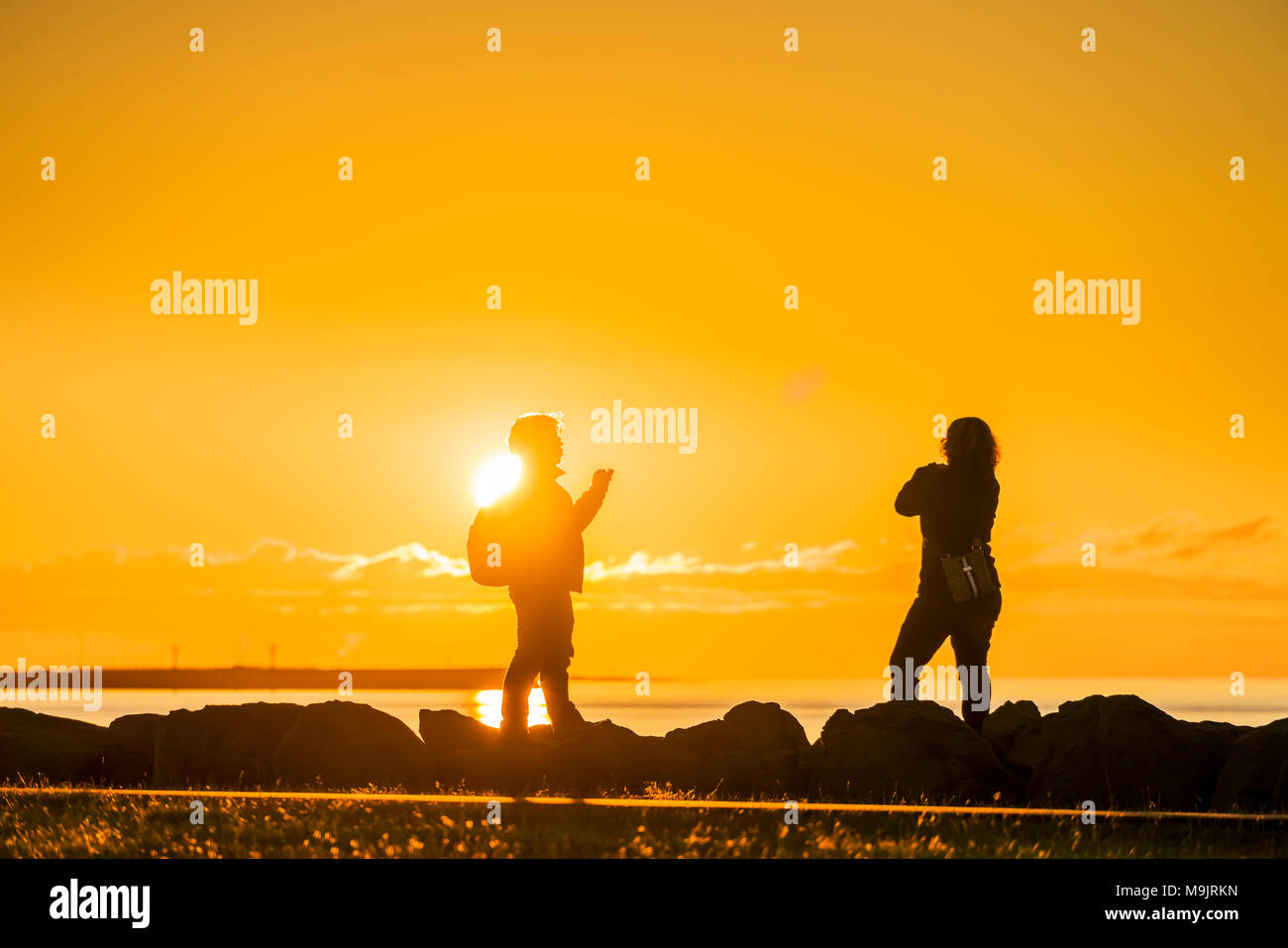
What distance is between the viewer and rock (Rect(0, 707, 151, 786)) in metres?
13.8

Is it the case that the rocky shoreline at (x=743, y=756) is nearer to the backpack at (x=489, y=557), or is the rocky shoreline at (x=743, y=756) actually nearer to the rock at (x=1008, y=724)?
the rock at (x=1008, y=724)

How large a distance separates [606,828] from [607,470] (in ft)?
11.0

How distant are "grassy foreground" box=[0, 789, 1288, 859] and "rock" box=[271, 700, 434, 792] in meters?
1.52

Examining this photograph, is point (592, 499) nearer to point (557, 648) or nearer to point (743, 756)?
point (557, 648)

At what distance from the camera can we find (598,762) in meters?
12.6

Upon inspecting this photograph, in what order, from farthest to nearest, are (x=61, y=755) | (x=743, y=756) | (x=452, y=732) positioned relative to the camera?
(x=61, y=755) < (x=452, y=732) < (x=743, y=756)

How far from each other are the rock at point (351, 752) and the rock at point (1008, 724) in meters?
5.03

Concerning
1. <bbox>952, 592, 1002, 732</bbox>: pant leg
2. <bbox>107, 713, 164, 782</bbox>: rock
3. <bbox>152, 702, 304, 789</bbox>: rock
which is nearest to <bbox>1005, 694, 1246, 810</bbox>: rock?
<bbox>952, 592, 1002, 732</bbox>: pant leg

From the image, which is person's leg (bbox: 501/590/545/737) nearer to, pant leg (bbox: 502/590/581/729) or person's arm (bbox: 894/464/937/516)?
pant leg (bbox: 502/590/581/729)

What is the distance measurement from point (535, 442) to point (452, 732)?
319 cm

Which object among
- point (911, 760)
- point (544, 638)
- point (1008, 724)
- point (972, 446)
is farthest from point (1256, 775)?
point (544, 638)
